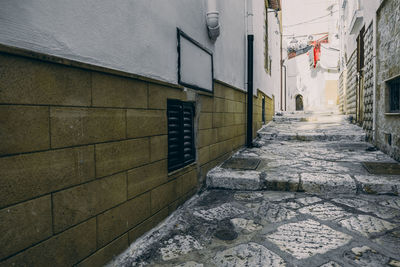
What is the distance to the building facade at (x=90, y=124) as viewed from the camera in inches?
54.8

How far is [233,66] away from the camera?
5.76 m

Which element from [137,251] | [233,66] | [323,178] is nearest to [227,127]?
[233,66]

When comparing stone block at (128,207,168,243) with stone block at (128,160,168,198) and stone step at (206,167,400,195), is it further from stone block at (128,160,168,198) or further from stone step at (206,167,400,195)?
stone step at (206,167,400,195)

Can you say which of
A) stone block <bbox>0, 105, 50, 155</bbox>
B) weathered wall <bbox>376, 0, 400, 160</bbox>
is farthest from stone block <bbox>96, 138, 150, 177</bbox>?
weathered wall <bbox>376, 0, 400, 160</bbox>

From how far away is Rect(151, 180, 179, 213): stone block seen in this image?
105 inches

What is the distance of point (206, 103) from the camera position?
13.6 ft

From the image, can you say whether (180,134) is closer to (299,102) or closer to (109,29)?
(109,29)

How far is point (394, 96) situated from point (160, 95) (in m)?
4.83

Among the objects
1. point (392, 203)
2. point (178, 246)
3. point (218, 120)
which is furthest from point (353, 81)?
point (178, 246)

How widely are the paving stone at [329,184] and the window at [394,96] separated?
2.37 m

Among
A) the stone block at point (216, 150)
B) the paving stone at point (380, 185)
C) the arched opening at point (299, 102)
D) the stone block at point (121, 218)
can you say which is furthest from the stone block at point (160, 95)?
the arched opening at point (299, 102)

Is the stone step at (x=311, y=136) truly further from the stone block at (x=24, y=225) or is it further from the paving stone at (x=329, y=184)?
the stone block at (x=24, y=225)

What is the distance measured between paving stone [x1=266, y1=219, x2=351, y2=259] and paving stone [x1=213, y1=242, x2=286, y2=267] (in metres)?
0.17

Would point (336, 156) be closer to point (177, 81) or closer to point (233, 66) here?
point (233, 66)
